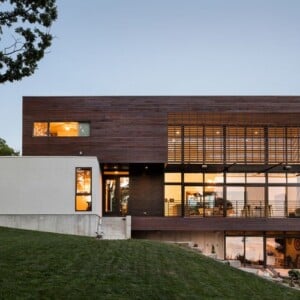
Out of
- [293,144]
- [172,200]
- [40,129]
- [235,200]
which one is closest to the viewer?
[40,129]

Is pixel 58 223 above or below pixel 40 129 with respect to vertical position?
below

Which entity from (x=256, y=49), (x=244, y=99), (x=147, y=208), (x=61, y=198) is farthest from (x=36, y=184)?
(x=256, y=49)

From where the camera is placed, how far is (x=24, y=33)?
10.2 metres

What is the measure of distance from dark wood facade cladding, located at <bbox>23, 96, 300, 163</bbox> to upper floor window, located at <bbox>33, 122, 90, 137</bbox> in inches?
8.9

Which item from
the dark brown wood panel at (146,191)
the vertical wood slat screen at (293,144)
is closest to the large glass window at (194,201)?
the dark brown wood panel at (146,191)

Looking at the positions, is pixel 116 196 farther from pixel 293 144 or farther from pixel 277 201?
pixel 293 144

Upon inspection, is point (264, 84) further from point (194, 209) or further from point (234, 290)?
point (234, 290)

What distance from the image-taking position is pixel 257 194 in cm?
2675

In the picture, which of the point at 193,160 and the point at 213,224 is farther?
the point at 193,160

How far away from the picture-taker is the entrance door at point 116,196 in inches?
1053

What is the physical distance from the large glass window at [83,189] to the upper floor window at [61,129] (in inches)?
131

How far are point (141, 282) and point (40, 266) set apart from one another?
2.13m

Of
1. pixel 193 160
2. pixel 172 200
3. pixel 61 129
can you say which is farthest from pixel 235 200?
pixel 61 129

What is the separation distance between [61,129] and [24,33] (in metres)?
15.1
